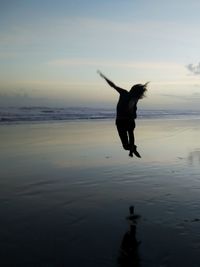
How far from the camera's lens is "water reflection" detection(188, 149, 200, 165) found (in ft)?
43.3

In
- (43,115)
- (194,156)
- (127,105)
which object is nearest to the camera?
(127,105)

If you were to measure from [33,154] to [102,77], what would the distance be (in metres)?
6.00

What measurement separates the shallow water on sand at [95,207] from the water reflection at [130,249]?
5cm

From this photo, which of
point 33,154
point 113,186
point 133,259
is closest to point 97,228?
point 133,259

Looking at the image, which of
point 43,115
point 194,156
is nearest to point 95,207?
point 194,156

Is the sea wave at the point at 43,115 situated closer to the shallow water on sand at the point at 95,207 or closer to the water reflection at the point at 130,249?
the shallow water on sand at the point at 95,207

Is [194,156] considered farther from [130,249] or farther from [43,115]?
[43,115]

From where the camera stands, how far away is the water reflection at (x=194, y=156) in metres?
13.2

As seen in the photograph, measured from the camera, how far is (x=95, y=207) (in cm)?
754

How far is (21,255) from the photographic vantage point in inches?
202

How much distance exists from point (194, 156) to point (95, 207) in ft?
25.2

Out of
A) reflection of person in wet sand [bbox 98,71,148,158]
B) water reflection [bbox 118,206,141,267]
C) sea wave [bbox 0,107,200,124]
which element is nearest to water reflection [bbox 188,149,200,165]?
reflection of person in wet sand [bbox 98,71,148,158]

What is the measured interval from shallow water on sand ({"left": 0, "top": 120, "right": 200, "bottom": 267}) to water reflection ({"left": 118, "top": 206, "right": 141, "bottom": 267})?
0.05 m

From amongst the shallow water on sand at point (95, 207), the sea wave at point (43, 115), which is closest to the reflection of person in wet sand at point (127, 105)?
the shallow water on sand at point (95, 207)
